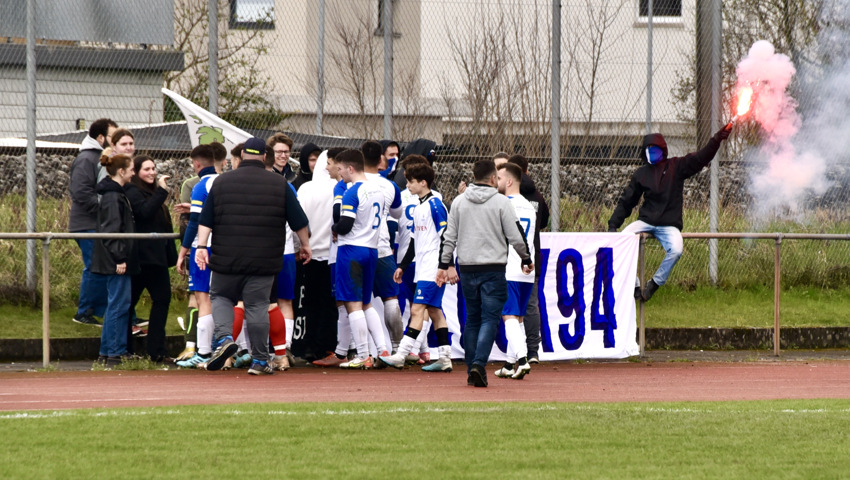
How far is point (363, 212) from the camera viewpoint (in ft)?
37.4

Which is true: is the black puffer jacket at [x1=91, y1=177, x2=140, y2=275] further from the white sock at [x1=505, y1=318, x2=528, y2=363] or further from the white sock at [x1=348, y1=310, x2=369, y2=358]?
the white sock at [x1=505, y1=318, x2=528, y2=363]

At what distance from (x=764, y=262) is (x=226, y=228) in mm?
8100

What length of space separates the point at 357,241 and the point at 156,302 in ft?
6.74

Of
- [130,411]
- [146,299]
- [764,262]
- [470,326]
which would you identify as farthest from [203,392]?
[764,262]

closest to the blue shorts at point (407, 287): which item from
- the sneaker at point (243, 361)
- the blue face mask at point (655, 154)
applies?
the sneaker at point (243, 361)

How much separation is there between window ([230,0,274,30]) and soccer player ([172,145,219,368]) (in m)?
4.03

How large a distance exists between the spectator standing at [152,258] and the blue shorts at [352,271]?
5.63ft

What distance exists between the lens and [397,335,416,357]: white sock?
11.7m

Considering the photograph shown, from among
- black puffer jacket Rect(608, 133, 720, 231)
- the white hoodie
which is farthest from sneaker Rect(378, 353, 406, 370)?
black puffer jacket Rect(608, 133, 720, 231)

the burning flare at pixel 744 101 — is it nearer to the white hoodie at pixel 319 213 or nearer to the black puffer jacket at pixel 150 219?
the white hoodie at pixel 319 213

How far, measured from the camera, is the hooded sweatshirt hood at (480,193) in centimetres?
1040

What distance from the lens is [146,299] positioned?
1417cm

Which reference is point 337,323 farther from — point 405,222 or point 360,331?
point 405,222

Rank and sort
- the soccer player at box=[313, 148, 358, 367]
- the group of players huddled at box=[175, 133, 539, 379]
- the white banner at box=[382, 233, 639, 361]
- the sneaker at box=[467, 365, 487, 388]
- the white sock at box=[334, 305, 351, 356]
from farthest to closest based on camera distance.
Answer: the white banner at box=[382, 233, 639, 361], the white sock at box=[334, 305, 351, 356], the soccer player at box=[313, 148, 358, 367], the group of players huddled at box=[175, 133, 539, 379], the sneaker at box=[467, 365, 487, 388]
